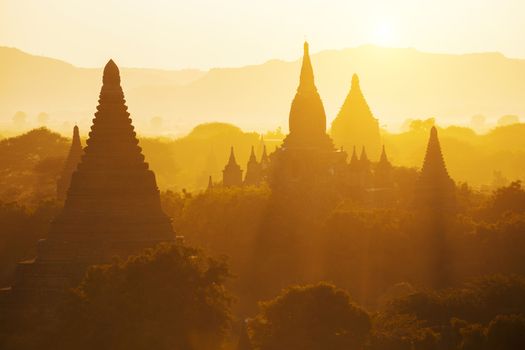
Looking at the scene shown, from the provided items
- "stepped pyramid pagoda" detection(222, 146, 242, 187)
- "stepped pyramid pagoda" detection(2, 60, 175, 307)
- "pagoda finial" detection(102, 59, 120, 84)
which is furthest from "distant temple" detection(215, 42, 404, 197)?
"stepped pyramid pagoda" detection(2, 60, 175, 307)

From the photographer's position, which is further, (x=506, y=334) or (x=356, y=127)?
(x=356, y=127)

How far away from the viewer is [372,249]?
214ft

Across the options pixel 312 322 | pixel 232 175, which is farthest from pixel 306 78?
pixel 312 322

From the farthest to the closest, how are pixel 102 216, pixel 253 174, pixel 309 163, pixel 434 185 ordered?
pixel 253 174 → pixel 309 163 → pixel 434 185 → pixel 102 216

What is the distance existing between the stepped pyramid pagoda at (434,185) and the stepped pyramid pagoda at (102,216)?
21.5 metres

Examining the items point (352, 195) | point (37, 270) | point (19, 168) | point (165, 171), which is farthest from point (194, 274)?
point (165, 171)

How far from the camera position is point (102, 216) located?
5531 cm

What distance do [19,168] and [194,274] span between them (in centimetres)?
7516

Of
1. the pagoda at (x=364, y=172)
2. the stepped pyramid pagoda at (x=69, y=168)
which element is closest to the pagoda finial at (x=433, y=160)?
the stepped pyramid pagoda at (x=69, y=168)

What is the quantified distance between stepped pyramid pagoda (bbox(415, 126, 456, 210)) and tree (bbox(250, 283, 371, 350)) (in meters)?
27.1

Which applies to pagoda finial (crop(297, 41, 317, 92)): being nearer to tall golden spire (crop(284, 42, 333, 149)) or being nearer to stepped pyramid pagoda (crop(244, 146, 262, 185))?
tall golden spire (crop(284, 42, 333, 149))

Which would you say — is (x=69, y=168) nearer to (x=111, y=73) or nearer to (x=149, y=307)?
(x=111, y=73)

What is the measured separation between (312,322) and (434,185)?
100 ft

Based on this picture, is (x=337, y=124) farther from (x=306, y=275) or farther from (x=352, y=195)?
(x=306, y=275)
